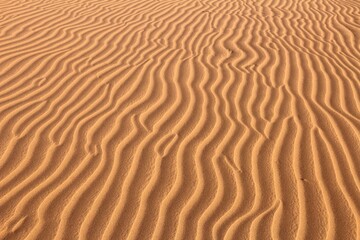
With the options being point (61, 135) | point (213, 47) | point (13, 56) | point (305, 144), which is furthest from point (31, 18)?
point (305, 144)

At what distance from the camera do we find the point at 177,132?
361 cm

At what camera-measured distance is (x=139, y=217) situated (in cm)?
270

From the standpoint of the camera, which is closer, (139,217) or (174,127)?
(139,217)

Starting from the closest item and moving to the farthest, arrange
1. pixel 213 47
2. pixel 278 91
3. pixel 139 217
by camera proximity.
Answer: pixel 139 217 < pixel 278 91 < pixel 213 47

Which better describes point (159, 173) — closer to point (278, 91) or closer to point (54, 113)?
point (54, 113)

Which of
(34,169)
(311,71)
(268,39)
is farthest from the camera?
(268,39)

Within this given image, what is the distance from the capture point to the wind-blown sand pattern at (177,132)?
106 inches

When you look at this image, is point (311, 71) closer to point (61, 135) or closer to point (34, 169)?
point (61, 135)

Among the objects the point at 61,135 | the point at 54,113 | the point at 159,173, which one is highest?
the point at 54,113

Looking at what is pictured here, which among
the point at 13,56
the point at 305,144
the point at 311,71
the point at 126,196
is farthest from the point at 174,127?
the point at 13,56

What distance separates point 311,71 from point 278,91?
0.86m

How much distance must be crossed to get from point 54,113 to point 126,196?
1523 millimetres

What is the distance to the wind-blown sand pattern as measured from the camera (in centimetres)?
270

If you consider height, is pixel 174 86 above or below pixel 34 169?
Result: above
